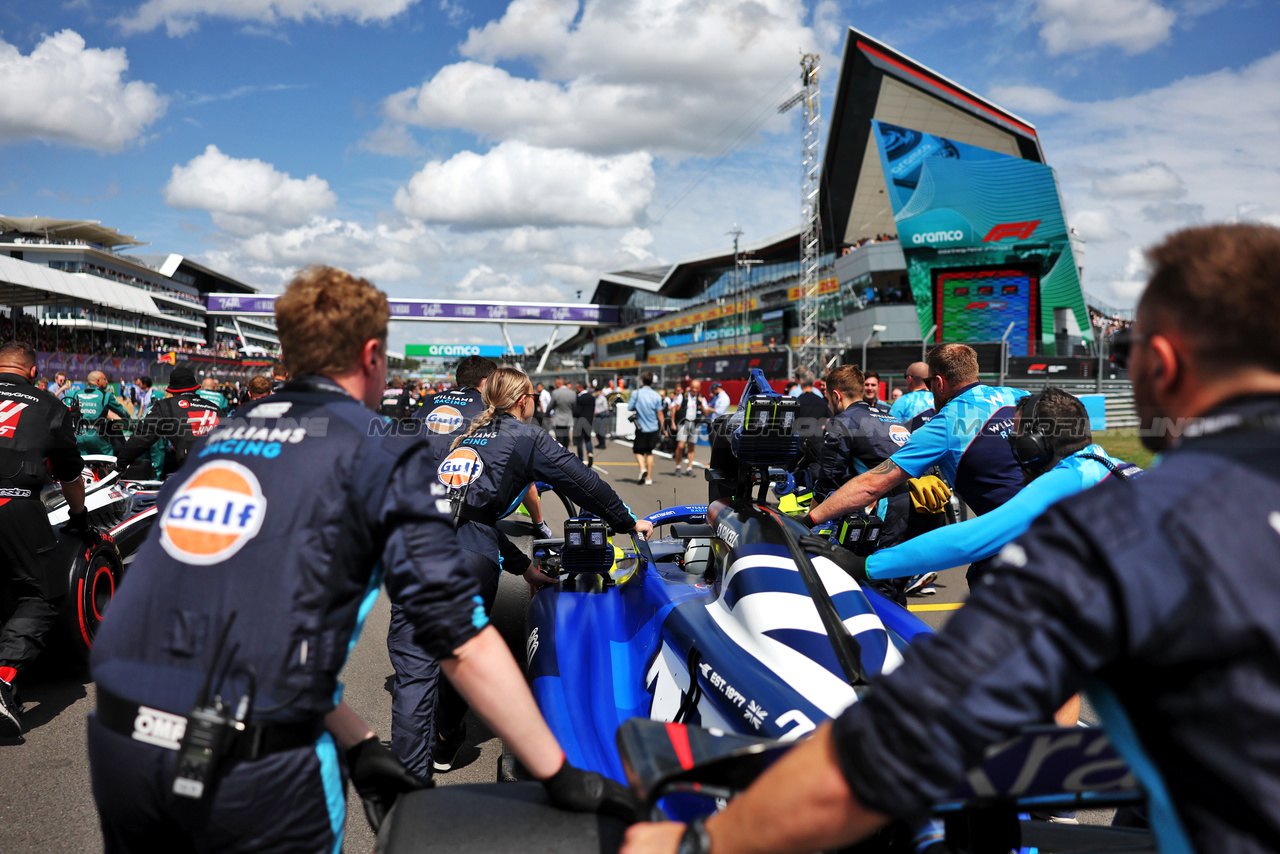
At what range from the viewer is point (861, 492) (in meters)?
3.45

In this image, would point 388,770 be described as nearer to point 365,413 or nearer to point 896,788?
point 365,413

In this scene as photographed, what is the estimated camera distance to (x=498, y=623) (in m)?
4.59

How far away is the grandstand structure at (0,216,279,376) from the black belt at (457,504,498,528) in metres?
30.7

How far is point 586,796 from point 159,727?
797mm

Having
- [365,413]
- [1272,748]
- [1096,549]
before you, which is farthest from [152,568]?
[1272,748]

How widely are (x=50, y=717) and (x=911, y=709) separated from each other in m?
4.93

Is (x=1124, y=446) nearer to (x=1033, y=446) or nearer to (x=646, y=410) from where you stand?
(x=646, y=410)

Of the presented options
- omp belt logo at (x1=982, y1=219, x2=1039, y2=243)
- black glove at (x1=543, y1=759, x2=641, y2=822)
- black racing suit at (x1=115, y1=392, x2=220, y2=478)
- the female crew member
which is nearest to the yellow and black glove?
the female crew member

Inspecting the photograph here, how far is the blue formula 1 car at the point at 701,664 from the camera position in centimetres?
142

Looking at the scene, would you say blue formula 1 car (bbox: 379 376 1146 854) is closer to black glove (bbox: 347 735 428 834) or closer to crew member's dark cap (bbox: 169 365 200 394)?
black glove (bbox: 347 735 428 834)

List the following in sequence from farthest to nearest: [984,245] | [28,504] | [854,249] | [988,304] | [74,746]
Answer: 1. [854,249]
2. [988,304]
3. [984,245]
4. [28,504]
5. [74,746]

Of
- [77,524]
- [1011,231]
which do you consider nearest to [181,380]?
[77,524]

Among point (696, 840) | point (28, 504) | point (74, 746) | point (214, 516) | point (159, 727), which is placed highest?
point (214, 516)

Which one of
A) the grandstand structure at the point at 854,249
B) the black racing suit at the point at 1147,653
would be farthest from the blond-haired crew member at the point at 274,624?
the grandstand structure at the point at 854,249
